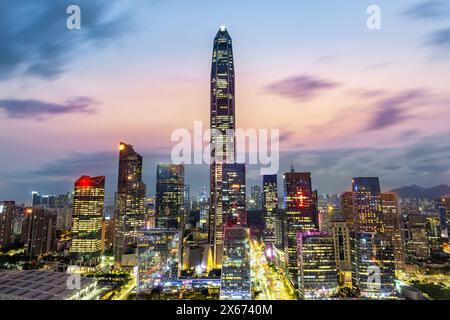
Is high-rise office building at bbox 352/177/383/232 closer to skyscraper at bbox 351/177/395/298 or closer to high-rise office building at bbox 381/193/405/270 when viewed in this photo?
high-rise office building at bbox 381/193/405/270

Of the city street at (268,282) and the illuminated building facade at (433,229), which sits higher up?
the illuminated building facade at (433,229)

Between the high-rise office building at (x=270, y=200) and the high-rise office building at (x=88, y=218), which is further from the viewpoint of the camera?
the high-rise office building at (x=270, y=200)

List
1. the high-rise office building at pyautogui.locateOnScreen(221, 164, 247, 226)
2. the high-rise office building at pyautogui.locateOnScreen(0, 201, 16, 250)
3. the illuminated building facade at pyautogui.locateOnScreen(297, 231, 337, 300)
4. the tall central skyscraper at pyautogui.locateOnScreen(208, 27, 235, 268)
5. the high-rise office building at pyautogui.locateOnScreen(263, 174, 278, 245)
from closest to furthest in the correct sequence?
the illuminated building facade at pyautogui.locateOnScreen(297, 231, 337, 300), the high-rise office building at pyautogui.locateOnScreen(0, 201, 16, 250), the high-rise office building at pyautogui.locateOnScreen(221, 164, 247, 226), the high-rise office building at pyautogui.locateOnScreen(263, 174, 278, 245), the tall central skyscraper at pyautogui.locateOnScreen(208, 27, 235, 268)

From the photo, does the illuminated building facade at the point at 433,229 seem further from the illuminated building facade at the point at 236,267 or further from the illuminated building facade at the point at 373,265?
the illuminated building facade at the point at 236,267

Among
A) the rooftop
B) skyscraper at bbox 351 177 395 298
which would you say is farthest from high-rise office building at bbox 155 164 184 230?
the rooftop

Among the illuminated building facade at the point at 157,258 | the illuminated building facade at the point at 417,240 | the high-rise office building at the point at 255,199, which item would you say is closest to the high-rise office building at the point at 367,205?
the illuminated building facade at the point at 417,240

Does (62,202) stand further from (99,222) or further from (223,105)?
(223,105)
